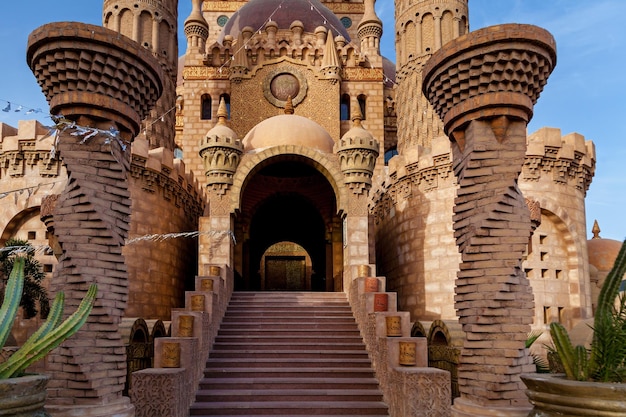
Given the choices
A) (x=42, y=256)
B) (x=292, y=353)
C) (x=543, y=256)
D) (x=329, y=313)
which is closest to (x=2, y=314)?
(x=292, y=353)

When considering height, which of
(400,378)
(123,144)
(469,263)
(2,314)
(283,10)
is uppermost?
(283,10)

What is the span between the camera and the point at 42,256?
15.7m

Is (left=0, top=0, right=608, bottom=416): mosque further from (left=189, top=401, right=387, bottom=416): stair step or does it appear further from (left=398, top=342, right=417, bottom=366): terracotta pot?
(left=189, top=401, right=387, bottom=416): stair step

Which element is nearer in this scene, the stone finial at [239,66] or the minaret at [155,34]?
the minaret at [155,34]

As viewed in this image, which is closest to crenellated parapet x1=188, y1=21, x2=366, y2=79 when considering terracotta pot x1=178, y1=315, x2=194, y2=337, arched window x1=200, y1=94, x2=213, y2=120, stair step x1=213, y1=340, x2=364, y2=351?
arched window x1=200, y1=94, x2=213, y2=120

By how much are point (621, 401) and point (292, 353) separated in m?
7.41

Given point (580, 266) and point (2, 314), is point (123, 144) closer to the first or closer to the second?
point (2, 314)

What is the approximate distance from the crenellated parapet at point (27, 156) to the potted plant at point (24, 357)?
10.6 m

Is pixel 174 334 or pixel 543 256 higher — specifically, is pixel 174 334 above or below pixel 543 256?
below

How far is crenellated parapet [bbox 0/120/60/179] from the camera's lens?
15.8 meters

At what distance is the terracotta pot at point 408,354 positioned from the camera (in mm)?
9172

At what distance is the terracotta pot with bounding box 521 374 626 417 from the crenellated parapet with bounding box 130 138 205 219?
43.0ft

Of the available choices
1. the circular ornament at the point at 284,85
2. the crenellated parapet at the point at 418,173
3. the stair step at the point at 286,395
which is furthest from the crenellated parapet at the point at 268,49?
the stair step at the point at 286,395

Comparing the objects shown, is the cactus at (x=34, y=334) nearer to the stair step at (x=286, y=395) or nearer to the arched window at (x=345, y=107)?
the stair step at (x=286, y=395)
